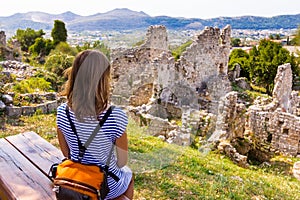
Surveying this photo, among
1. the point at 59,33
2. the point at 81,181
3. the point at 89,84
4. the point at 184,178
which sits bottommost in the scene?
the point at 184,178

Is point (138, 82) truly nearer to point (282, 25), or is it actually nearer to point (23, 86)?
point (23, 86)

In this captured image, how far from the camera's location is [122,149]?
2.81 metres

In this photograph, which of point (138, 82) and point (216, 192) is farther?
point (138, 82)

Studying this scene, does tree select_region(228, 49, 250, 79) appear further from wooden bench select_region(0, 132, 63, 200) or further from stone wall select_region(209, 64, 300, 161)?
wooden bench select_region(0, 132, 63, 200)

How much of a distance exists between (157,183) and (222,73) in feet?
46.1

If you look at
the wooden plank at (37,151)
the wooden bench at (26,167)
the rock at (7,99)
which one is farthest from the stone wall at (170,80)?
the wooden bench at (26,167)

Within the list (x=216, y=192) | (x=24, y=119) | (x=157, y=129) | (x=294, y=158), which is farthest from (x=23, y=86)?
(x=294, y=158)

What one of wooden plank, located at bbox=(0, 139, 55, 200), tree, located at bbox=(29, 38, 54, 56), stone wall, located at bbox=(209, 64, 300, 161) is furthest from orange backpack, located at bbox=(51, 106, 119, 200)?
tree, located at bbox=(29, 38, 54, 56)

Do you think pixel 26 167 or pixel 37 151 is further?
pixel 37 151

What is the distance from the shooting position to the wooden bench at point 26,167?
303 cm

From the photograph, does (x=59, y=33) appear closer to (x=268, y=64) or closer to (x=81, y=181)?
(x=268, y=64)

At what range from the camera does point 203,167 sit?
5.66 m

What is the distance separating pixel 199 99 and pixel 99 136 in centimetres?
1245

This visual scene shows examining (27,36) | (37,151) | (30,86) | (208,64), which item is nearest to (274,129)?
(208,64)
